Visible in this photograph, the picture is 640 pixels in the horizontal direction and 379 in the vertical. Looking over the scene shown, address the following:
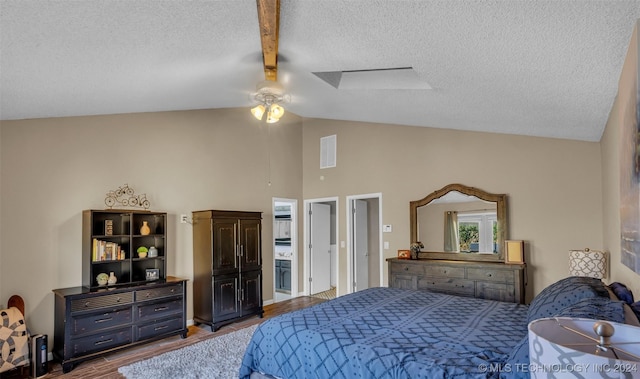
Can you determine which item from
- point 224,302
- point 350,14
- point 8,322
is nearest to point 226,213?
point 224,302

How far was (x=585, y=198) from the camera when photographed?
13.9 feet

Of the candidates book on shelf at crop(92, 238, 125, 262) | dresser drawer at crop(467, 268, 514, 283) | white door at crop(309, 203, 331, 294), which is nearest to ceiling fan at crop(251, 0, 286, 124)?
book on shelf at crop(92, 238, 125, 262)

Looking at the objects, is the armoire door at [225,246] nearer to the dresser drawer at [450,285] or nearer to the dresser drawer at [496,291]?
the dresser drawer at [450,285]

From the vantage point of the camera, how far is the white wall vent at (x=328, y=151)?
6.62 meters

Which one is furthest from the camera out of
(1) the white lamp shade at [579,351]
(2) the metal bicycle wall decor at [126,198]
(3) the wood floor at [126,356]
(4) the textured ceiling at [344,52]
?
(2) the metal bicycle wall decor at [126,198]

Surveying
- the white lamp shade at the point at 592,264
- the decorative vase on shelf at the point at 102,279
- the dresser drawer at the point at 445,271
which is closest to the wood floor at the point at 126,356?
the decorative vase on shelf at the point at 102,279

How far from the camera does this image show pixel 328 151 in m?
6.70

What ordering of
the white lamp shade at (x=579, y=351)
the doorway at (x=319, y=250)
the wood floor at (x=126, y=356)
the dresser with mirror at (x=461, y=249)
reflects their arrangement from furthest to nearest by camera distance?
the doorway at (x=319, y=250) < the dresser with mirror at (x=461, y=249) < the wood floor at (x=126, y=356) < the white lamp shade at (x=579, y=351)

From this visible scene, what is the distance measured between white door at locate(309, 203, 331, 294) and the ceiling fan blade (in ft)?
13.2

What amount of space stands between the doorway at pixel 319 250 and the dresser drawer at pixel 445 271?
219cm

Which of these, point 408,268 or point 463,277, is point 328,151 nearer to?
point 408,268

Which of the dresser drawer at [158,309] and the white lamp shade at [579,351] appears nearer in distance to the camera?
the white lamp shade at [579,351]

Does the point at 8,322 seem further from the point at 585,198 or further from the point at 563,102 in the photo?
the point at 585,198

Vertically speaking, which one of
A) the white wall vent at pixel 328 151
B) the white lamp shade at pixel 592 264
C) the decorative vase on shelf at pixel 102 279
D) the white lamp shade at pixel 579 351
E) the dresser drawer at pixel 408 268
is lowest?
the dresser drawer at pixel 408 268
